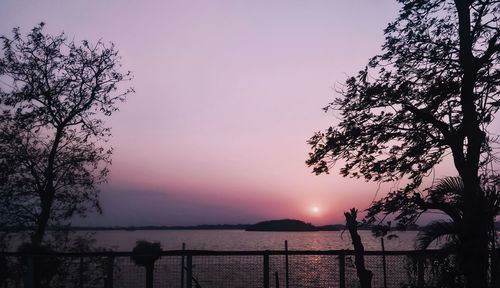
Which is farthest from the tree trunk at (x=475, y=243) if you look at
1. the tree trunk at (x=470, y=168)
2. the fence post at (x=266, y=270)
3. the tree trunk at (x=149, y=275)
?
the tree trunk at (x=149, y=275)

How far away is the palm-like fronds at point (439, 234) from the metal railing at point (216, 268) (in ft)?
1.15

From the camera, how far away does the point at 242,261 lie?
13.0 m

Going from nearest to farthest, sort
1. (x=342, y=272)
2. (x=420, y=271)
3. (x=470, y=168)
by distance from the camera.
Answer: (x=470, y=168) → (x=420, y=271) → (x=342, y=272)

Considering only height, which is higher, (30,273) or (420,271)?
(420,271)

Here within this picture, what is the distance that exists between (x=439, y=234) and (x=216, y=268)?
5619 millimetres

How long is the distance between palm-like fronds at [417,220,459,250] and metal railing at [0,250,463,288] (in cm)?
35

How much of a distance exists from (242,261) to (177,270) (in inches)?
67.6

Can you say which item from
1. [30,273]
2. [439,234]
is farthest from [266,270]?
[30,273]

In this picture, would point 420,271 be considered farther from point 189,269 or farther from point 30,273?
point 30,273

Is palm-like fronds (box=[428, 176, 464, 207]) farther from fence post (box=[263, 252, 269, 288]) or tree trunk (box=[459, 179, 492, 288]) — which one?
fence post (box=[263, 252, 269, 288])

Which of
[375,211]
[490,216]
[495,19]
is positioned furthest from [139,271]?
[495,19]

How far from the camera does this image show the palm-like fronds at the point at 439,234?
10.1 metres

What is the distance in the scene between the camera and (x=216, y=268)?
13273 mm

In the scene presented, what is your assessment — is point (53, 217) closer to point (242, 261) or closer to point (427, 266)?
point (242, 261)
